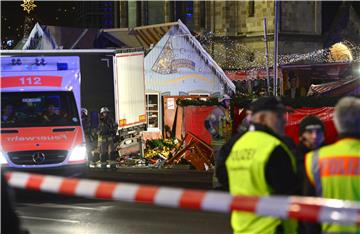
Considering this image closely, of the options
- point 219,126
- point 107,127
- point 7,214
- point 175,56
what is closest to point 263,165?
point 7,214

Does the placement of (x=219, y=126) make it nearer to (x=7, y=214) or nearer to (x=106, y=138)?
(x=106, y=138)

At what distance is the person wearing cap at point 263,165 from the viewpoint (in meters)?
4.54

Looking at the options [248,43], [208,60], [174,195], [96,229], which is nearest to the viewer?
[174,195]

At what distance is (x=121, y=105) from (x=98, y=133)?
108cm

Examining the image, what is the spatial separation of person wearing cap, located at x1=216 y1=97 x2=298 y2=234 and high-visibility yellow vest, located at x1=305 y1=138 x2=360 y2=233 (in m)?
0.20

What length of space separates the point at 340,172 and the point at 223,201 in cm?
86

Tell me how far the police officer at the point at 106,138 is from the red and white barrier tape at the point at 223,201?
1393cm

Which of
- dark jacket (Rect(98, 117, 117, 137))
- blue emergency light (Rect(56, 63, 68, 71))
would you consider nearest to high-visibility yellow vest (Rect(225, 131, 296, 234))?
blue emergency light (Rect(56, 63, 68, 71))

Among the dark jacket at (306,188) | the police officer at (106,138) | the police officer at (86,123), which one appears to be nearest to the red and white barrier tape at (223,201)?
the dark jacket at (306,188)

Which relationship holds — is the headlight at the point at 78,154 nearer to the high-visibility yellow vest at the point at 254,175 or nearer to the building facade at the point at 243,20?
the high-visibility yellow vest at the point at 254,175

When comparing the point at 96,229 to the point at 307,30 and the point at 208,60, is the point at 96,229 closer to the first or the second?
the point at 208,60

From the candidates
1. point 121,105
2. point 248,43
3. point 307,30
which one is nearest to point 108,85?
point 121,105

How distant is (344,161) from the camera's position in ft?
14.8

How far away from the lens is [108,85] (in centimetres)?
1952
